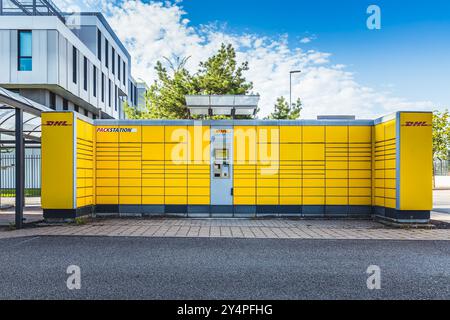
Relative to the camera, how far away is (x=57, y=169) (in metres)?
8.77

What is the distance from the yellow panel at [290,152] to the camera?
1005 centimetres

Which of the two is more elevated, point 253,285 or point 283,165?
point 283,165

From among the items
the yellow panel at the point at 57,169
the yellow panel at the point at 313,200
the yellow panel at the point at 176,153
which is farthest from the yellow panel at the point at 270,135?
the yellow panel at the point at 57,169

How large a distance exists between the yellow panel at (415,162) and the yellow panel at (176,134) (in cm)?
611

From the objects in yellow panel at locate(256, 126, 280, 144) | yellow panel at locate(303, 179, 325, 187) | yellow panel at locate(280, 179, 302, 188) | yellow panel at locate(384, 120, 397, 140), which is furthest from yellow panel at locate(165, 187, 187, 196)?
yellow panel at locate(384, 120, 397, 140)

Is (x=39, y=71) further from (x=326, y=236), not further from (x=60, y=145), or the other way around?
(x=326, y=236)

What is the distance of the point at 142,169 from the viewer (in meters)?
10.1

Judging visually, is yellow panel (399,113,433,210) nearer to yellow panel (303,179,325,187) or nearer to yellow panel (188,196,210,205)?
yellow panel (303,179,325,187)

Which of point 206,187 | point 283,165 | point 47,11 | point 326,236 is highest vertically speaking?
point 47,11

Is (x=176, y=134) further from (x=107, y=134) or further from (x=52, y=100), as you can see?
(x=52, y=100)
